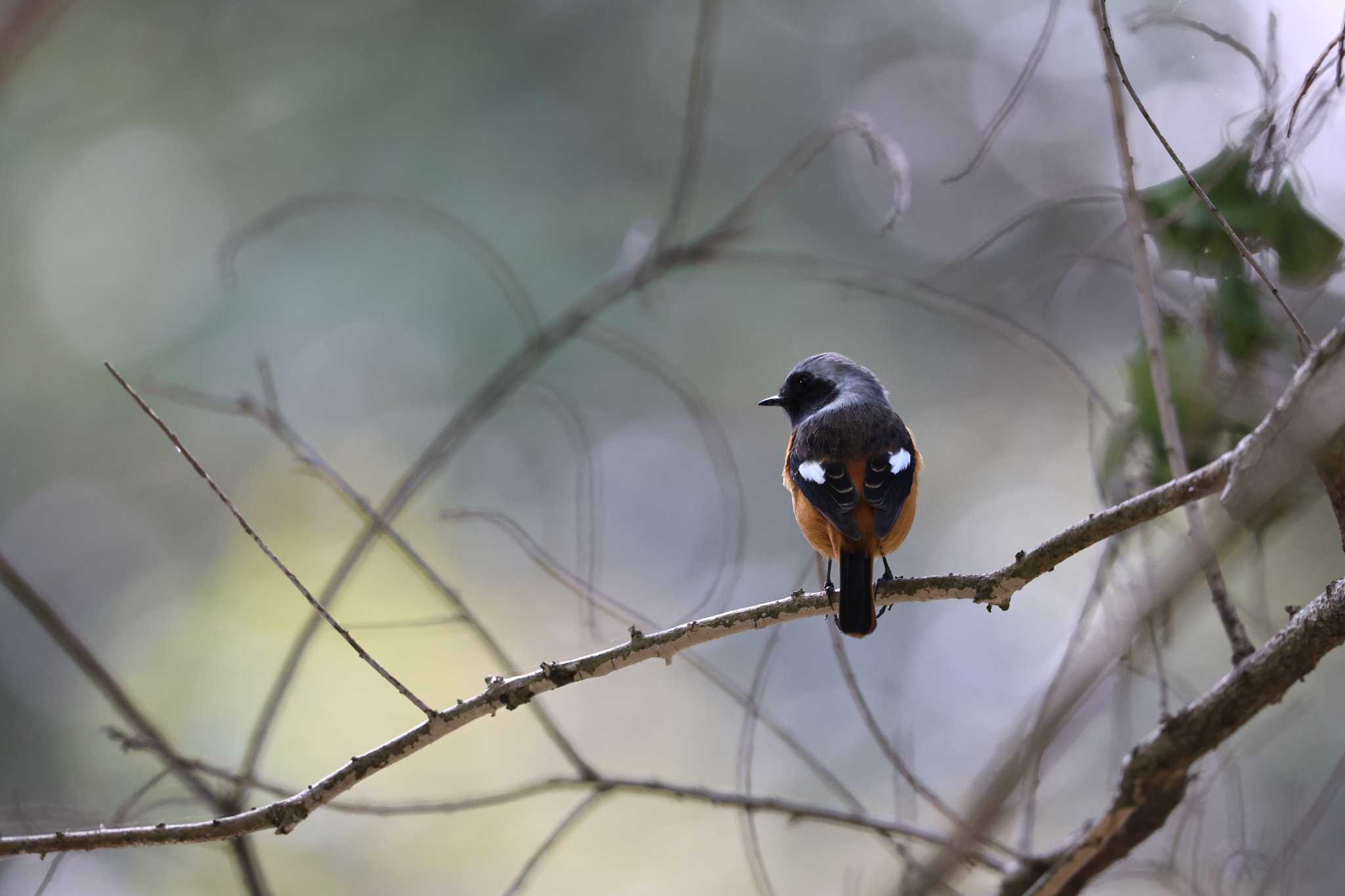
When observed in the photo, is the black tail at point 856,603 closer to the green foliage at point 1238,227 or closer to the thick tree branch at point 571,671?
the thick tree branch at point 571,671

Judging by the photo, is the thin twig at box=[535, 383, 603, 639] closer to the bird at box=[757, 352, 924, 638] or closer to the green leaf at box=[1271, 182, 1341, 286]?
the bird at box=[757, 352, 924, 638]

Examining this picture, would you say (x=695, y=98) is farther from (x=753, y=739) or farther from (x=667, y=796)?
(x=667, y=796)

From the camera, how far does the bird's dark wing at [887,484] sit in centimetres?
337

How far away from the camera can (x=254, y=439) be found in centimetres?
979

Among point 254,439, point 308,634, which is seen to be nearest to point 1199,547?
point 308,634

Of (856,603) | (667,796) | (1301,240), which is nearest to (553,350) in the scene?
(856,603)

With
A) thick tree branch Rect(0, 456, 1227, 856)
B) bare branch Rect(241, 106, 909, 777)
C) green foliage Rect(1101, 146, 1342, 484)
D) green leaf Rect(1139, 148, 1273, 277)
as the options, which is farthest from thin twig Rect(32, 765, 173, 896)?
green leaf Rect(1139, 148, 1273, 277)

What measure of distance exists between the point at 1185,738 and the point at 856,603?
31.5 inches

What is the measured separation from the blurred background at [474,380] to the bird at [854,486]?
7.33 ft

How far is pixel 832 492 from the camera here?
3.46m

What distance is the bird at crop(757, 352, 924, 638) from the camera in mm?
3021

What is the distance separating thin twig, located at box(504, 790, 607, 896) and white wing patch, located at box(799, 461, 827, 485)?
46.2 inches

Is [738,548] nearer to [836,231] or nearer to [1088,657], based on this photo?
[1088,657]

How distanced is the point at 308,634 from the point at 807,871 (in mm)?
5578
